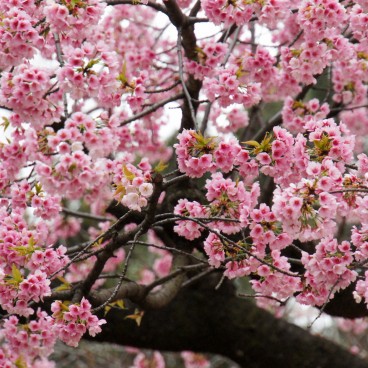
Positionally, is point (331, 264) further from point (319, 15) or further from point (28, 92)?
point (28, 92)

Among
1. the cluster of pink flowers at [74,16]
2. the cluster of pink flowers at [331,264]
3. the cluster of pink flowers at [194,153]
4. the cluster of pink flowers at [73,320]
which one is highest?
the cluster of pink flowers at [74,16]

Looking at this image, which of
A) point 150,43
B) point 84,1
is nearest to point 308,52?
point 84,1

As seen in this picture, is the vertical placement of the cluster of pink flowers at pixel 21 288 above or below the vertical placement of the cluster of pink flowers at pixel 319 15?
below

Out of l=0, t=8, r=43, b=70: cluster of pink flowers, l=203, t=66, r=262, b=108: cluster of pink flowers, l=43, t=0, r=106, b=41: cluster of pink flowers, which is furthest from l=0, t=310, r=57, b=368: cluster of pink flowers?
l=203, t=66, r=262, b=108: cluster of pink flowers

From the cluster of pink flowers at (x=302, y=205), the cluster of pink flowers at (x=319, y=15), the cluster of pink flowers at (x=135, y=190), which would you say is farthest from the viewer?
the cluster of pink flowers at (x=319, y=15)

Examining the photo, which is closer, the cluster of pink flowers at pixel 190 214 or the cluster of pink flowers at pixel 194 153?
the cluster of pink flowers at pixel 194 153

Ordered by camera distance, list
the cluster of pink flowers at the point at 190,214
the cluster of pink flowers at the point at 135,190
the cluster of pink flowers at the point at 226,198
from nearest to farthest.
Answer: the cluster of pink flowers at the point at 135,190 → the cluster of pink flowers at the point at 226,198 → the cluster of pink flowers at the point at 190,214

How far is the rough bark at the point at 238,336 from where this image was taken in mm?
4621

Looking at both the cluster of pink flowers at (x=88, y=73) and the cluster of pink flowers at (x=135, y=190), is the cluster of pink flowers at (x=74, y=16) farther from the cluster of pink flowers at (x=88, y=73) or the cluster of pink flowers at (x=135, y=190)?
the cluster of pink flowers at (x=135, y=190)

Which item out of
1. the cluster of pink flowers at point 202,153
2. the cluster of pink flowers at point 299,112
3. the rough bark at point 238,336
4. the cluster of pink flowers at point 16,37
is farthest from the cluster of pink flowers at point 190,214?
the rough bark at point 238,336

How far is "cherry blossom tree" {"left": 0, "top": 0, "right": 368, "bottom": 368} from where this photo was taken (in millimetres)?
2748

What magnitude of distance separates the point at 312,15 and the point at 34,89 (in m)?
1.41

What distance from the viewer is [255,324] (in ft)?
15.5

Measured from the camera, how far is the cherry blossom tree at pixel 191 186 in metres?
2.75
